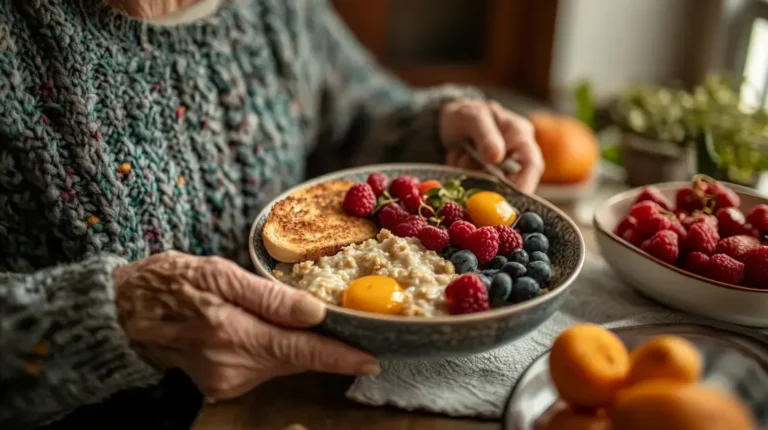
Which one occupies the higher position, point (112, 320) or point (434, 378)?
point (112, 320)

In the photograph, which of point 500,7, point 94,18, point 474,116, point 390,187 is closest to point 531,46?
point 500,7

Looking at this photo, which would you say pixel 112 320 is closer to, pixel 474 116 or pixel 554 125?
pixel 474 116

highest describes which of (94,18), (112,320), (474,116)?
(94,18)

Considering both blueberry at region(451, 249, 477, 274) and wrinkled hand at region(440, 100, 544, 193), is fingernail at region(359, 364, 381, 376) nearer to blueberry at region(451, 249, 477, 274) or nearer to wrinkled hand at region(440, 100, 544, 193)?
blueberry at region(451, 249, 477, 274)

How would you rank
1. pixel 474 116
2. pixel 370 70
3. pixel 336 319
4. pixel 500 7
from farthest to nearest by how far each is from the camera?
pixel 500 7 → pixel 370 70 → pixel 474 116 → pixel 336 319

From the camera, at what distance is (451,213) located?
1026mm

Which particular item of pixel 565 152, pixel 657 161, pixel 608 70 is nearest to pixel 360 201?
pixel 565 152

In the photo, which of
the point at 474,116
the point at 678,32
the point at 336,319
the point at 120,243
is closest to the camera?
the point at 336,319

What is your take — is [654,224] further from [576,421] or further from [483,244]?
[576,421]

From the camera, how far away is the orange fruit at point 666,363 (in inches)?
26.5

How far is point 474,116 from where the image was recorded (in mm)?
1266

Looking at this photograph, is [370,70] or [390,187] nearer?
[390,187]

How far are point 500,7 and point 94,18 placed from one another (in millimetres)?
1546

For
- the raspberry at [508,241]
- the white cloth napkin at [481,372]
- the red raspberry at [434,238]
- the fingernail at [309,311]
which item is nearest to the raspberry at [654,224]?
the white cloth napkin at [481,372]
